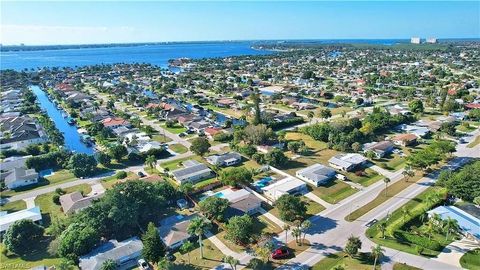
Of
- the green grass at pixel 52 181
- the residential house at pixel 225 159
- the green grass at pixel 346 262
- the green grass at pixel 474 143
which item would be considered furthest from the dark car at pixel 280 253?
the green grass at pixel 474 143

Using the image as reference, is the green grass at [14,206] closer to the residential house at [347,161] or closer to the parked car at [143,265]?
the parked car at [143,265]

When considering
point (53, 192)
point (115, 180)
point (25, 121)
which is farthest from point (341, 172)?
point (25, 121)

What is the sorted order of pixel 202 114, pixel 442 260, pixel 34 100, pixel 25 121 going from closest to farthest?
pixel 442 260, pixel 25 121, pixel 202 114, pixel 34 100

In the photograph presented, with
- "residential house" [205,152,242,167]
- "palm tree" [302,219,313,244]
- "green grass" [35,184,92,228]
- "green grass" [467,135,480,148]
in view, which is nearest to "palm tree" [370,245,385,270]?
"palm tree" [302,219,313,244]

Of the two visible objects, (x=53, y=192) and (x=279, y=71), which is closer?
(x=53, y=192)

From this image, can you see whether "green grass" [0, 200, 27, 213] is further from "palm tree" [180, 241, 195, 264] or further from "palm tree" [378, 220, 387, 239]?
"palm tree" [378, 220, 387, 239]

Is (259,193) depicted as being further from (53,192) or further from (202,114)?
(202,114)
